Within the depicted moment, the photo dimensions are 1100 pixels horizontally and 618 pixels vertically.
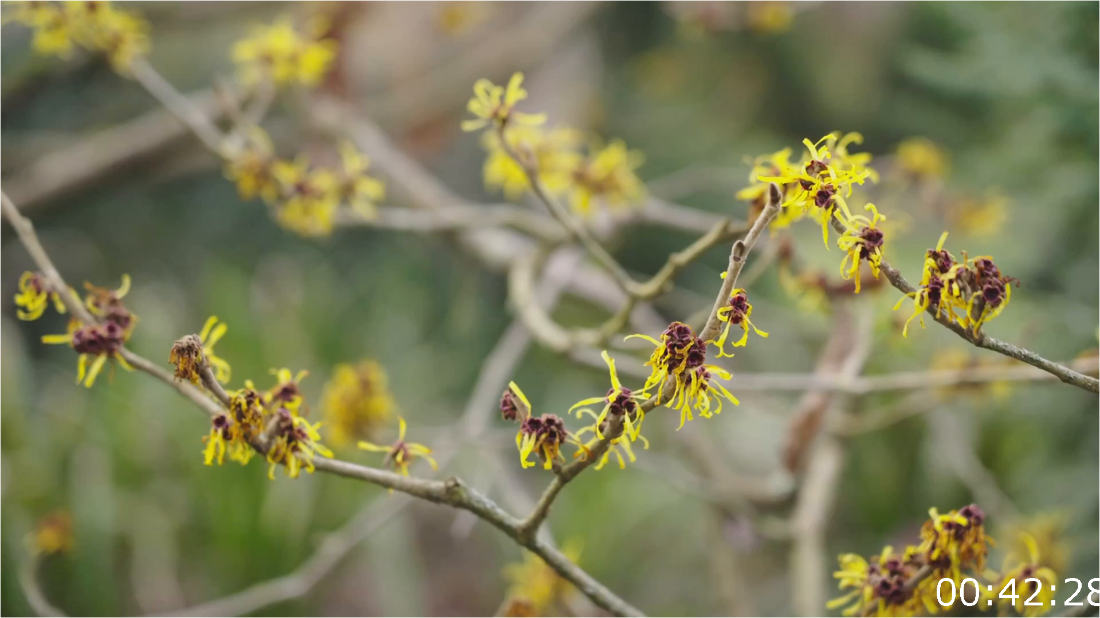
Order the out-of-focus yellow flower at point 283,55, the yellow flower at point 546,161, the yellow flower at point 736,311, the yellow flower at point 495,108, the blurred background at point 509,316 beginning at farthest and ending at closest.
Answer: the blurred background at point 509,316
the out-of-focus yellow flower at point 283,55
the yellow flower at point 546,161
the yellow flower at point 495,108
the yellow flower at point 736,311

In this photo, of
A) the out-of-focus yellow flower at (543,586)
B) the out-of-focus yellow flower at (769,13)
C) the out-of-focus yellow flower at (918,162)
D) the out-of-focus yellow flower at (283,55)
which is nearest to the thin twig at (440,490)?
the out-of-focus yellow flower at (543,586)

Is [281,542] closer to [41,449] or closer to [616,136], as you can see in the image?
[41,449]

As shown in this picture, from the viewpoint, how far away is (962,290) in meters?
0.31

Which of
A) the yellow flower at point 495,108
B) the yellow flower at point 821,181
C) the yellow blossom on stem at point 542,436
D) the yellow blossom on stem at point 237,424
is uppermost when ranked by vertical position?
the yellow flower at point 495,108

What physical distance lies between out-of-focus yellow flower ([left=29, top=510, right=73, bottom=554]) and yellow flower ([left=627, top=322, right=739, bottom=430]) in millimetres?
673

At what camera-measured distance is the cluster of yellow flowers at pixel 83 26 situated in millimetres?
593

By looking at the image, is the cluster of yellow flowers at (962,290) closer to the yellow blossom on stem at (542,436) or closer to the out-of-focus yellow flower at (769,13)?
the yellow blossom on stem at (542,436)

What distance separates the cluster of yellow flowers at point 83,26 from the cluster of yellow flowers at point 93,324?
0.95 ft

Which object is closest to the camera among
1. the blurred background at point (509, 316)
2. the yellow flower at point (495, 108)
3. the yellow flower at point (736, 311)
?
the yellow flower at point (736, 311)

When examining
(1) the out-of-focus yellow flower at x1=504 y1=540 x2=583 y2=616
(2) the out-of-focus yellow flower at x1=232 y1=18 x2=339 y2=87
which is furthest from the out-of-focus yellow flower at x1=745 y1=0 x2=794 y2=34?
(1) the out-of-focus yellow flower at x1=504 y1=540 x2=583 y2=616

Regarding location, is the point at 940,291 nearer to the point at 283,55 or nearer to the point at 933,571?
the point at 933,571

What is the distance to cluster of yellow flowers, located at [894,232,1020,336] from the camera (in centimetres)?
30

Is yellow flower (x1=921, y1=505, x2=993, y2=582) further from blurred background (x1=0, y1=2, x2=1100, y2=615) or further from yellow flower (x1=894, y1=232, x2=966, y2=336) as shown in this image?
blurred background (x1=0, y1=2, x2=1100, y2=615)

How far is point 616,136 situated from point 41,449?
1.21m
